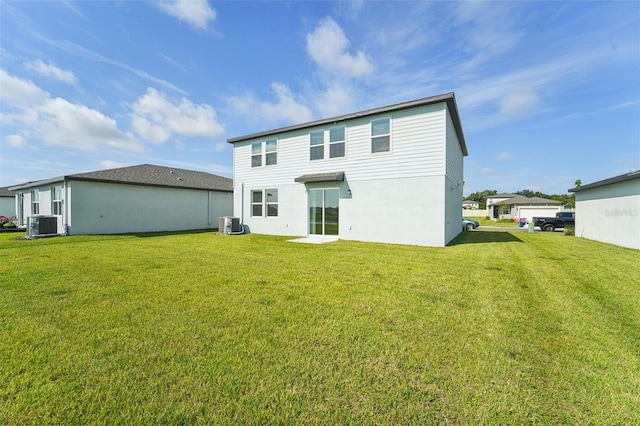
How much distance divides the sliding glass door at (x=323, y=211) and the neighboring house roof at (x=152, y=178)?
35.2 ft

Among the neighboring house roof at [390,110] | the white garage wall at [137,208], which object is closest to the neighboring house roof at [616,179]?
the neighboring house roof at [390,110]

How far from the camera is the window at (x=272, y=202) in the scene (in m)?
14.1

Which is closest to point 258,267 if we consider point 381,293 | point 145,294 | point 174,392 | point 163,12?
point 145,294

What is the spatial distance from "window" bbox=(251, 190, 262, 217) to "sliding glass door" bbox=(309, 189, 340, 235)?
337 cm

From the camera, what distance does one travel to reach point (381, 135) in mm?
11133

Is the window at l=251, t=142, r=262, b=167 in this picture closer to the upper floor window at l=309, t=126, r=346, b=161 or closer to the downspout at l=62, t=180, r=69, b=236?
the upper floor window at l=309, t=126, r=346, b=161

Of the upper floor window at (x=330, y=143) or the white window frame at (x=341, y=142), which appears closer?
the white window frame at (x=341, y=142)

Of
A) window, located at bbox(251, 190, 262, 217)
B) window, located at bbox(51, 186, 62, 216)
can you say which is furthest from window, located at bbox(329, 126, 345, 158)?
window, located at bbox(51, 186, 62, 216)

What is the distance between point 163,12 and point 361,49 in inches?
341

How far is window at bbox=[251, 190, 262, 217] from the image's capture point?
1475 centimetres

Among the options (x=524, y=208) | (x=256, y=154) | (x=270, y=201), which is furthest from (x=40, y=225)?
(x=524, y=208)

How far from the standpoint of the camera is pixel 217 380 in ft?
7.26

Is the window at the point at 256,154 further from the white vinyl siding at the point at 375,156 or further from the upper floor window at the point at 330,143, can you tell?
the upper floor window at the point at 330,143

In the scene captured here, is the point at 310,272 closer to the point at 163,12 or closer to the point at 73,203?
the point at 163,12
